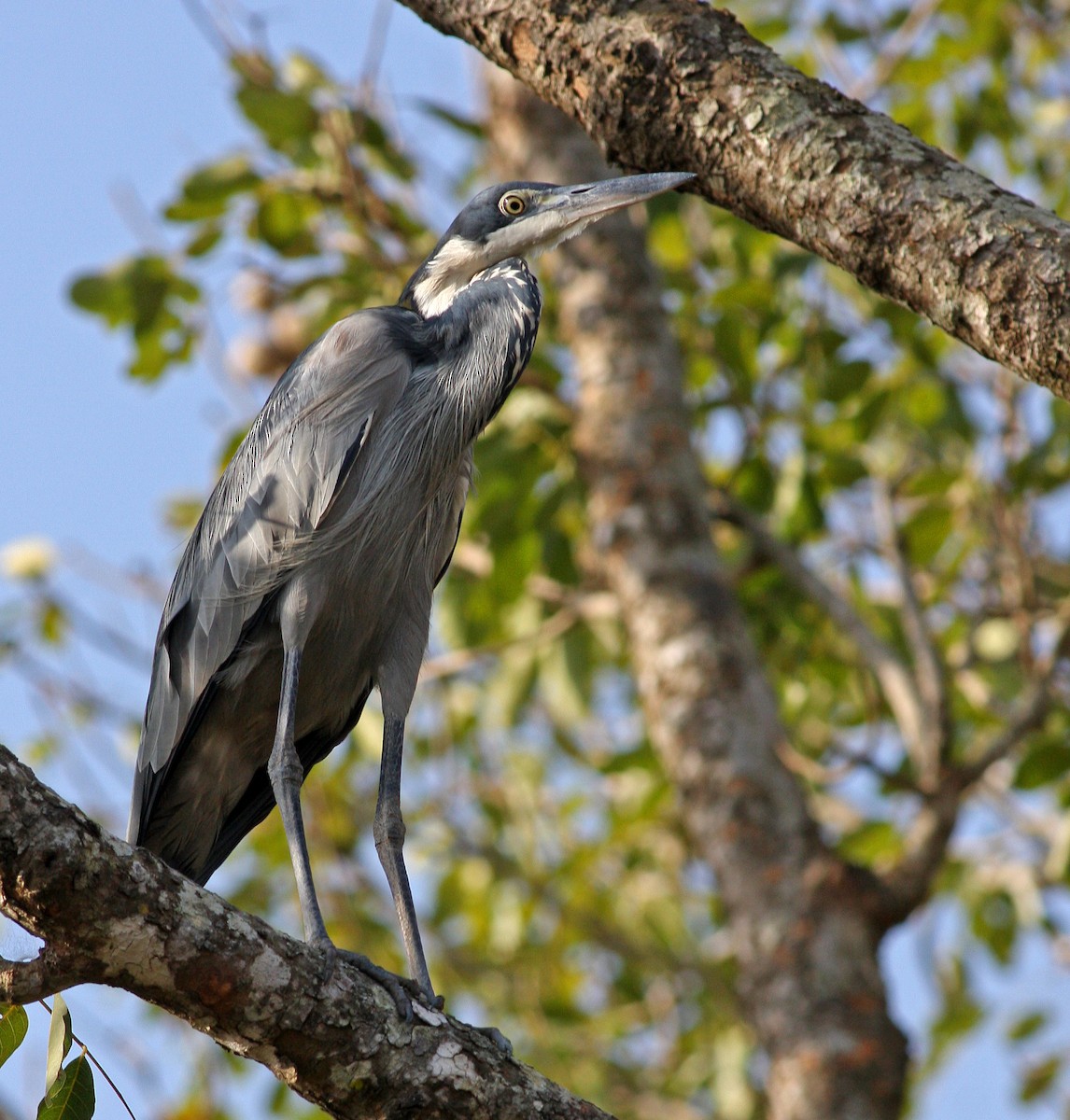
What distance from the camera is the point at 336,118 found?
4.73m

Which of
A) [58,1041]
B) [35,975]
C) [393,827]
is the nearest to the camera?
[35,975]

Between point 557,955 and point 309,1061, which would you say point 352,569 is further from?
point 557,955

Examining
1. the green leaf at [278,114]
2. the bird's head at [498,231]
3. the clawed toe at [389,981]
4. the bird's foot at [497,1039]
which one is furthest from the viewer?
the green leaf at [278,114]

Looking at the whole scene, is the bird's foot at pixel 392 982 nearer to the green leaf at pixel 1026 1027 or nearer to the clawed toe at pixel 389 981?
the clawed toe at pixel 389 981

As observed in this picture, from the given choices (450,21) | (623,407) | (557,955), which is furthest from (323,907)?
(450,21)

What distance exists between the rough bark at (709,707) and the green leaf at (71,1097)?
2469 mm

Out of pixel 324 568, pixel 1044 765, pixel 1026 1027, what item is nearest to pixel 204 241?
pixel 324 568

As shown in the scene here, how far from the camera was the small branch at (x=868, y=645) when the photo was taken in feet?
14.1

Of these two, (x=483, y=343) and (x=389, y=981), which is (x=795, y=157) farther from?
(x=389, y=981)

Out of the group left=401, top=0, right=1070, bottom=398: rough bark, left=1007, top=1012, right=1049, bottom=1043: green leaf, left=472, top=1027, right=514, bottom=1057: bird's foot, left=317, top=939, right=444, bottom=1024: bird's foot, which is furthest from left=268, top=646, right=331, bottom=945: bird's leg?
left=1007, top=1012, right=1049, bottom=1043: green leaf

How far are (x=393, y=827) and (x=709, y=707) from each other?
1335mm

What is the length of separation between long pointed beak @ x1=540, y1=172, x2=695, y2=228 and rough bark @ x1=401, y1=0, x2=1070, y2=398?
3.70ft

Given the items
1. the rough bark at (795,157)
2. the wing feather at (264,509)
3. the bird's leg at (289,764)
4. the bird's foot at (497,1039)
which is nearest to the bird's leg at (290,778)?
the bird's leg at (289,764)

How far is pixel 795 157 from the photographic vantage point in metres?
2.24
